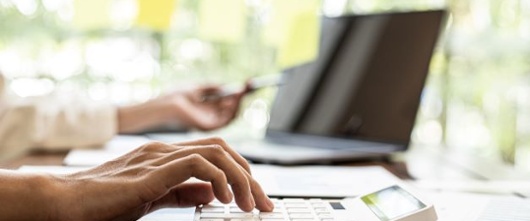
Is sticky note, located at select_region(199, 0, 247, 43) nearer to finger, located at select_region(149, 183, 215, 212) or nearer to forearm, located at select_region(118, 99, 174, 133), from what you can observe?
forearm, located at select_region(118, 99, 174, 133)

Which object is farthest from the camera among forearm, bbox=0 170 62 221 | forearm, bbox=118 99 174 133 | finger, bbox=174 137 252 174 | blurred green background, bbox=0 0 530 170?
blurred green background, bbox=0 0 530 170

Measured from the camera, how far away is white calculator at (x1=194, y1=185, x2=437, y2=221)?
0.64m

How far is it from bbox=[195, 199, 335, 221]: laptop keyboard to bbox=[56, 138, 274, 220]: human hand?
1 cm

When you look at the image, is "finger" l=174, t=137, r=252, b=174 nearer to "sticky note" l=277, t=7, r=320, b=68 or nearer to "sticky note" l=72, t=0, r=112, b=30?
"sticky note" l=277, t=7, r=320, b=68

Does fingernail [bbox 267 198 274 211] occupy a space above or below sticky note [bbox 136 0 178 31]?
below

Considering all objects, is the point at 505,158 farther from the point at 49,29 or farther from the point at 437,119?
the point at 49,29

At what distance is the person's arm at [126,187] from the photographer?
0.63 m

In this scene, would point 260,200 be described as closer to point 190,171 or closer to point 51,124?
point 190,171

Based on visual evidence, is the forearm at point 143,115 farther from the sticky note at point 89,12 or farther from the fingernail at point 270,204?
the fingernail at point 270,204

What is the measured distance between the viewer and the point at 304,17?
1.36m

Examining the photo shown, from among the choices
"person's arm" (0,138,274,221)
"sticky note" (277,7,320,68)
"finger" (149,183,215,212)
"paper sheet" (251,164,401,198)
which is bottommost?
"paper sheet" (251,164,401,198)

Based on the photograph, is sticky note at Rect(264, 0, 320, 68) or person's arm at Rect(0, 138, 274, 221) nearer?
person's arm at Rect(0, 138, 274, 221)

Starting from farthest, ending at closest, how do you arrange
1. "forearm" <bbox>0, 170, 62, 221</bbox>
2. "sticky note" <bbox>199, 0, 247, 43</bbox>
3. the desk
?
"sticky note" <bbox>199, 0, 247, 43</bbox>
the desk
"forearm" <bbox>0, 170, 62, 221</bbox>

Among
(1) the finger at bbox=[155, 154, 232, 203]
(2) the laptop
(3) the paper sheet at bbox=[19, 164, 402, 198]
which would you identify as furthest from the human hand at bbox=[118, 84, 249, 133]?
(1) the finger at bbox=[155, 154, 232, 203]
